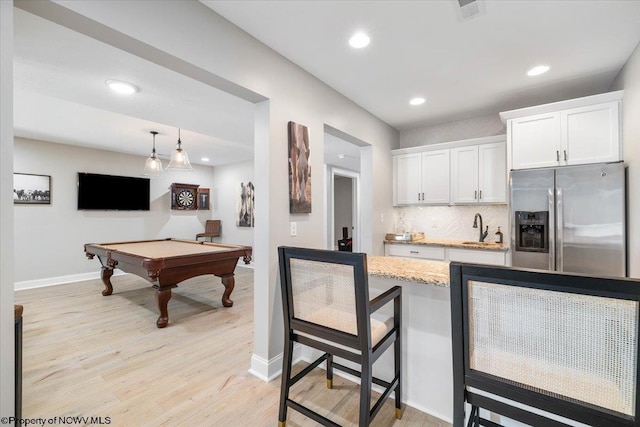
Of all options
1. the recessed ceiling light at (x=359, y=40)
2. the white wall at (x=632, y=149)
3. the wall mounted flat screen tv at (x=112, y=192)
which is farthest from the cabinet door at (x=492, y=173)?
the wall mounted flat screen tv at (x=112, y=192)

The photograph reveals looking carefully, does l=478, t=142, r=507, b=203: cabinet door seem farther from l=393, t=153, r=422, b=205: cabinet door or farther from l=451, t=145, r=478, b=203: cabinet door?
l=393, t=153, r=422, b=205: cabinet door

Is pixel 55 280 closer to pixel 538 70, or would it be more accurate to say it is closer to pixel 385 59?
pixel 385 59

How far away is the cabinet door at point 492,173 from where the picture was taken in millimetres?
3457

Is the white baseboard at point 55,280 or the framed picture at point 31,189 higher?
the framed picture at point 31,189

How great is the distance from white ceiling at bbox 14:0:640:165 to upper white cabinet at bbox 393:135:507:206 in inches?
19.8

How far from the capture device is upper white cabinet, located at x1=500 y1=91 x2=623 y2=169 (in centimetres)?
256

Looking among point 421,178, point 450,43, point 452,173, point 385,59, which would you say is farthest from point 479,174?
point 385,59

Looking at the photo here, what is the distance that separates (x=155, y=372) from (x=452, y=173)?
3975 millimetres

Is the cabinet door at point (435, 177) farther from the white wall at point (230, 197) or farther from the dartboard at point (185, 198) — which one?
the dartboard at point (185, 198)

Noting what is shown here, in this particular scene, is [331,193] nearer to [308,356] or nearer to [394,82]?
[394,82]

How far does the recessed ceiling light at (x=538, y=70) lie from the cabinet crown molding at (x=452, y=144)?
897mm

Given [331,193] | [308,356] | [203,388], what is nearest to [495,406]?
[308,356]

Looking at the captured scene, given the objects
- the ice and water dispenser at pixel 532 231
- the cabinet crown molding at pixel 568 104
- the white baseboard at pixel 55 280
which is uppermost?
the cabinet crown molding at pixel 568 104

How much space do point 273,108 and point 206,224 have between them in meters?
5.71
